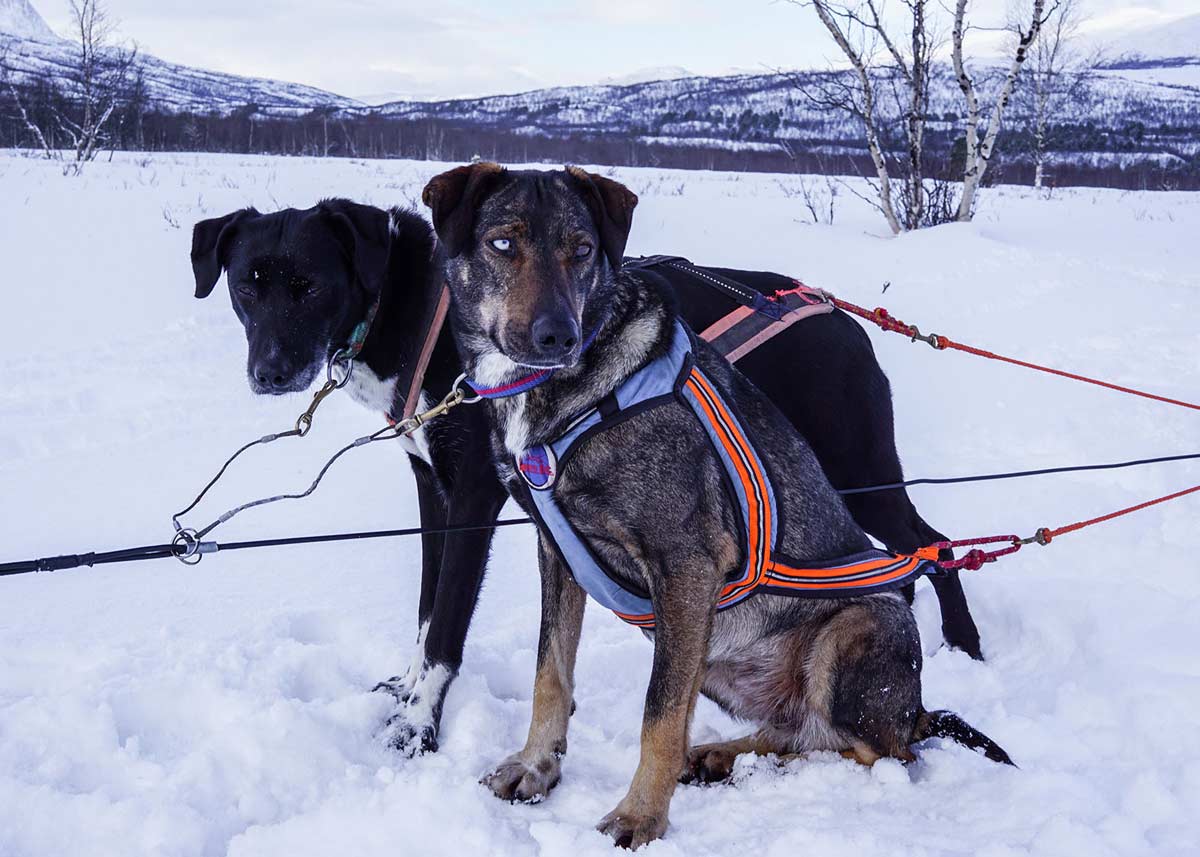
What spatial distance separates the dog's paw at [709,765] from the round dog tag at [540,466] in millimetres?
1030

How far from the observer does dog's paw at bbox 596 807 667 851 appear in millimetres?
2775

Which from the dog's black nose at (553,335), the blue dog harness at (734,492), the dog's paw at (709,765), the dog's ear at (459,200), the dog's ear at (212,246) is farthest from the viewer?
the dog's ear at (212,246)

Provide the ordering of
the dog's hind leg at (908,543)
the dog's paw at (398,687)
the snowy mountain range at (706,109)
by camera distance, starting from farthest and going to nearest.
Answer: the snowy mountain range at (706,109) < the dog's hind leg at (908,543) < the dog's paw at (398,687)

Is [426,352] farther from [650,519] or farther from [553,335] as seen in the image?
[650,519]

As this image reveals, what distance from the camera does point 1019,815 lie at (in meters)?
2.82

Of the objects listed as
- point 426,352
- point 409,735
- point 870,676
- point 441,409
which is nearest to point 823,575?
point 870,676

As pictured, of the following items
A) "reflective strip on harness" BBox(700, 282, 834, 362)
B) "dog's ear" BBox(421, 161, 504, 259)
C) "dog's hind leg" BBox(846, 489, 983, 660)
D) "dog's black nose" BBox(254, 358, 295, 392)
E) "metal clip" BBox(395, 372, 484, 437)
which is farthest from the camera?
"dog's hind leg" BBox(846, 489, 983, 660)

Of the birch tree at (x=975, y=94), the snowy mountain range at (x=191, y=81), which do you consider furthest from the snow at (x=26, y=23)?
the birch tree at (x=975, y=94)

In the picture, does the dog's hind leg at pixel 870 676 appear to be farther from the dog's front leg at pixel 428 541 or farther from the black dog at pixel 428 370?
the dog's front leg at pixel 428 541

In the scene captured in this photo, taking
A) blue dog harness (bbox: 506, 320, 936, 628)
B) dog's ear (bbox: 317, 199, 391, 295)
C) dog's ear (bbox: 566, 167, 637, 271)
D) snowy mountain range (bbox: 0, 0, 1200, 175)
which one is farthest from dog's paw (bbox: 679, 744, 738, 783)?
snowy mountain range (bbox: 0, 0, 1200, 175)

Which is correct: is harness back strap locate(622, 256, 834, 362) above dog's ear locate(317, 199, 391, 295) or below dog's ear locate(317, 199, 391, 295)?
below

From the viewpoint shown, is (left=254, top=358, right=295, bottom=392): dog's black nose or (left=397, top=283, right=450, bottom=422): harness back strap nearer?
(left=254, top=358, right=295, bottom=392): dog's black nose

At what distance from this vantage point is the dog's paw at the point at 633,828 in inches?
109

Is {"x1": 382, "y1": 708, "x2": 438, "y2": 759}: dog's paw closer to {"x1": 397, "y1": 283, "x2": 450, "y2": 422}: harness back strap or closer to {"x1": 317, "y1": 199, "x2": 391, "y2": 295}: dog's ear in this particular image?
{"x1": 397, "y1": 283, "x2": 450, "y2": 422}: harness back strap
